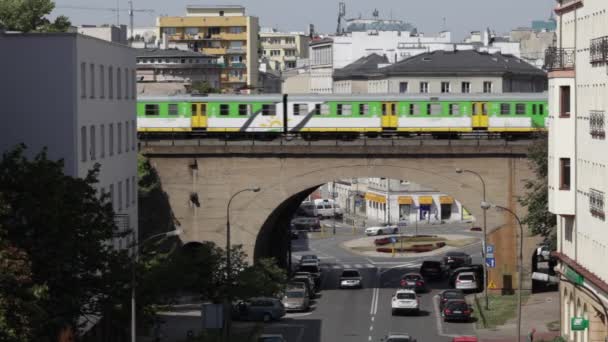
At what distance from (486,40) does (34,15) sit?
3620 inches

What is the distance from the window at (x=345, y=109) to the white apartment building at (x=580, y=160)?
30.9 meters

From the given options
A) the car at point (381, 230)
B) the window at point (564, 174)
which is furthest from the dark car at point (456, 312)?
the car at point (381, 230)

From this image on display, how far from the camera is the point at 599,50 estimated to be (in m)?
55.0

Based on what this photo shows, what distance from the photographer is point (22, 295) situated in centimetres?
4306

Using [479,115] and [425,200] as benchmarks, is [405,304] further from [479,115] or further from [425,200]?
[425,200]

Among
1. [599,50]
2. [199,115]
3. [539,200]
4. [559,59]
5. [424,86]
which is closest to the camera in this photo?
[599,50]

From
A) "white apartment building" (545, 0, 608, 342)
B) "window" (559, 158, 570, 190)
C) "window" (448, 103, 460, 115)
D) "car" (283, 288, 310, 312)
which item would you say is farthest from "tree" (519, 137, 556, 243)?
"window" (559, 158, 570, 190)

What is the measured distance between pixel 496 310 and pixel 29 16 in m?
39.0

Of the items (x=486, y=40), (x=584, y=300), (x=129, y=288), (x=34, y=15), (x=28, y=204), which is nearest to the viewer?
(x=28, y=204)

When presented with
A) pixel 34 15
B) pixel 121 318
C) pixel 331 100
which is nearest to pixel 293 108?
pixel 331 100

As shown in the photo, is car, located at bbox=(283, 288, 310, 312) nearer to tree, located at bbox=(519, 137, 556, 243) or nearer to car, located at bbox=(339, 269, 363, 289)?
car, located at bbox=(339, 269, 363, 289)

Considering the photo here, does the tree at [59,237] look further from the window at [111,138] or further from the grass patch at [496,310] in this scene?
the grass patch at [496,310]

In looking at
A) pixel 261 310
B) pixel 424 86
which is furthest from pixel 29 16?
pixel 424 86

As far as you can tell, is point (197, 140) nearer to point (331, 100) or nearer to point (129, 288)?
point (331, 100)
